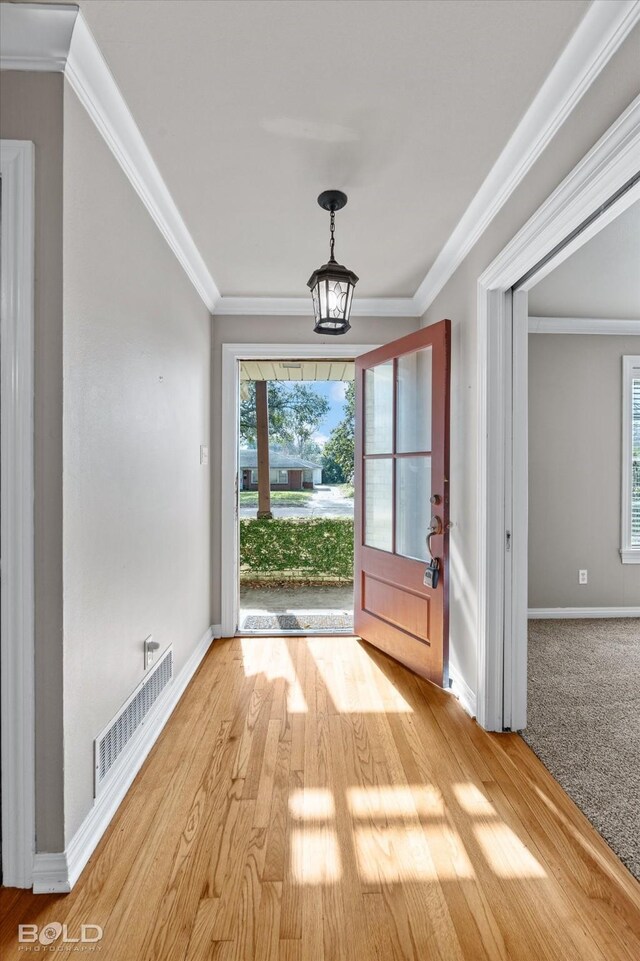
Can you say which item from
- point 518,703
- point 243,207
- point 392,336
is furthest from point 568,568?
point 243,207

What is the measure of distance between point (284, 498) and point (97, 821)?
5.03 meters

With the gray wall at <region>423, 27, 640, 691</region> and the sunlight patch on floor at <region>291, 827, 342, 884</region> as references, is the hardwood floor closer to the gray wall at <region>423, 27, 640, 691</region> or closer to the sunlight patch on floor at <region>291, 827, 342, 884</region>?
the sunlight patch on floor at <region>291, 827, 342, 884</region>

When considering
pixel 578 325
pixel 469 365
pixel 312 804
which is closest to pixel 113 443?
pixel 312 804

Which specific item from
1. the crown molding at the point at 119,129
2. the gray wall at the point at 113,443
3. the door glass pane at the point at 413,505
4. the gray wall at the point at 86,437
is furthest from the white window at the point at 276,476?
the gray wall at the point at 86,437

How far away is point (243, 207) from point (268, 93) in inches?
29.4

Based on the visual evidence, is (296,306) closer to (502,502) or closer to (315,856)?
(502,502)

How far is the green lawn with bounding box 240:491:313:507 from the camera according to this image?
6512 millimetres

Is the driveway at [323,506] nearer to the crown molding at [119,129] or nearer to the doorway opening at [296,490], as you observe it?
the doorway opening at [296,490]

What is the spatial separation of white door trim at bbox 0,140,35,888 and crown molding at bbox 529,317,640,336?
3.80 meters

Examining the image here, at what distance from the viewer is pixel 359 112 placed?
166 centimetres

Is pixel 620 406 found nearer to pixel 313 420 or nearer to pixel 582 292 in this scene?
pixel 582 292

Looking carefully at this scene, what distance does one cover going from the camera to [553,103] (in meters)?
1.56

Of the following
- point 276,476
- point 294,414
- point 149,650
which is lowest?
point 149,650

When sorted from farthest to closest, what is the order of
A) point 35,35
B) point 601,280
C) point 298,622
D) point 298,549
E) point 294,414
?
point 294,414 < point 298,549 < point 298,622 < point 601,280 < point 35,35
